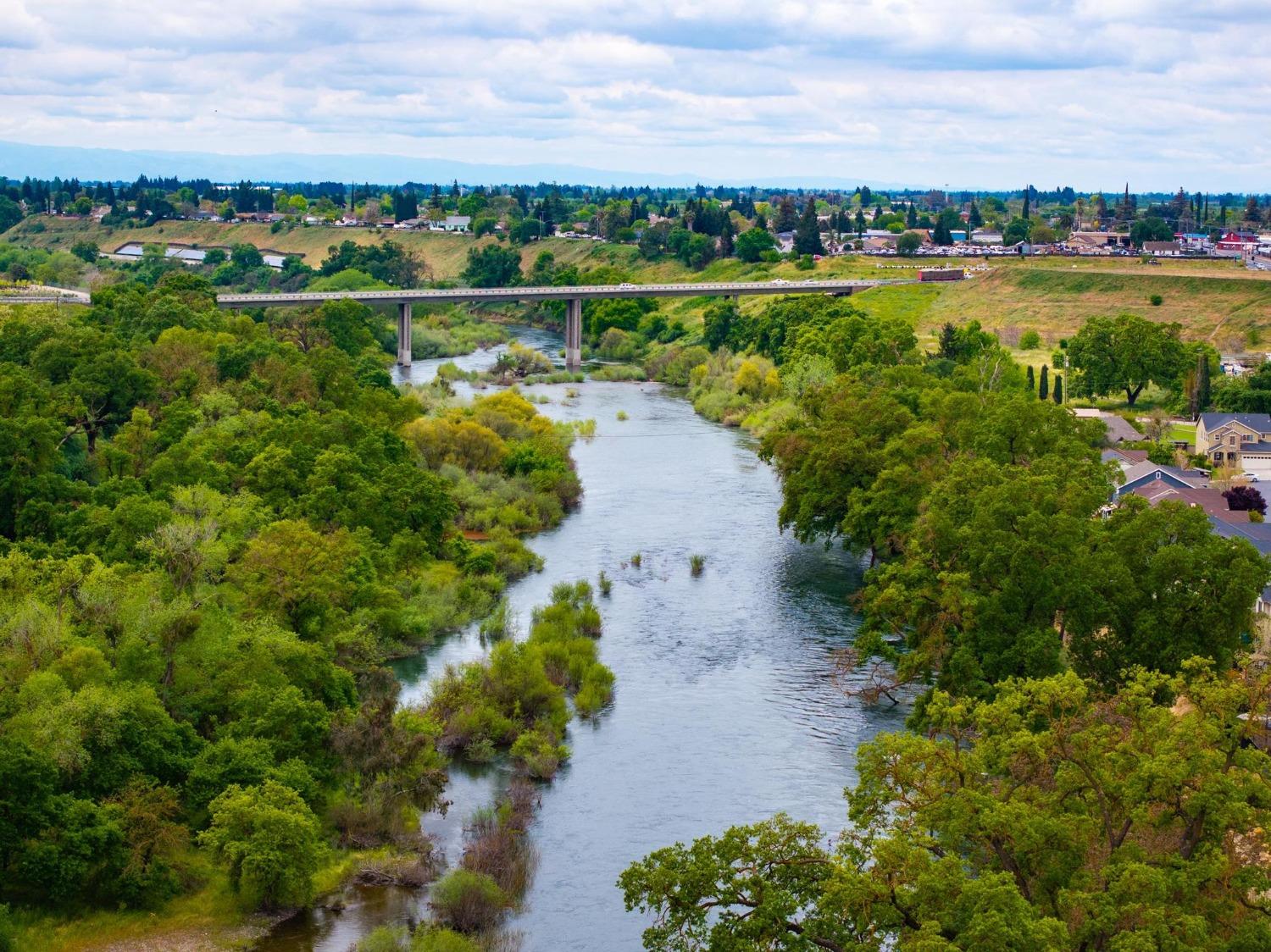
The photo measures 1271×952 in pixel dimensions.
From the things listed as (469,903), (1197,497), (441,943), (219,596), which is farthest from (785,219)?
(441,943)

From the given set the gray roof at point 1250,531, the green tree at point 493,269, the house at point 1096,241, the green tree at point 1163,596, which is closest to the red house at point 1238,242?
the house at point 1096,241

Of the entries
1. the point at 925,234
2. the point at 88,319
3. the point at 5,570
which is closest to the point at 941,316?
the point at 88,319

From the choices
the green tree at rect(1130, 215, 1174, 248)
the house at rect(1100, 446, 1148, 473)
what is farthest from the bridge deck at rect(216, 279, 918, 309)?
the house at rect(1100, 446, 1148, 473)

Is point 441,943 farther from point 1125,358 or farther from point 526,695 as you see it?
point 1125,358

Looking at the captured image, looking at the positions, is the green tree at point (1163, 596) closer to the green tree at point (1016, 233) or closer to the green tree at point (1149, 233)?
the green tree at point (1149, 233)

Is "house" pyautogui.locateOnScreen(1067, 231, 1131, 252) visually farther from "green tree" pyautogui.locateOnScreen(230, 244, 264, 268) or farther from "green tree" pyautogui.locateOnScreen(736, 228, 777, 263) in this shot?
"green tree" pyautogui.locateOnScreen(230, 244, 264, 268)

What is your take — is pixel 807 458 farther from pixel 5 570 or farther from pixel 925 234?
pixel 925 234

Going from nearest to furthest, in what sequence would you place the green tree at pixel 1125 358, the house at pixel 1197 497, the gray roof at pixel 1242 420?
the house at pixel 1197 497 < the gray roof at pixel 1242 420 < the green tree at pixel 1125 358
